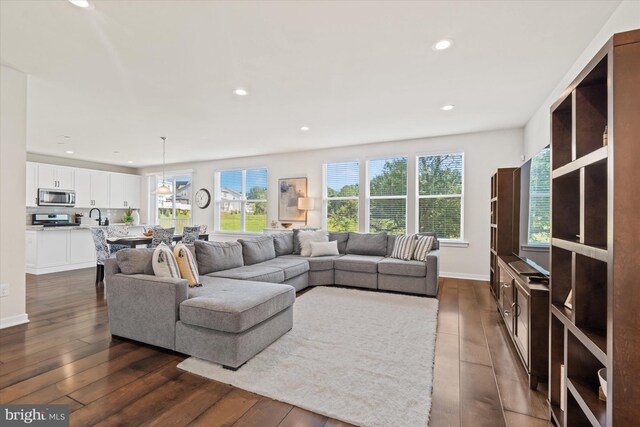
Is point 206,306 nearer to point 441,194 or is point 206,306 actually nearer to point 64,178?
point 441,194

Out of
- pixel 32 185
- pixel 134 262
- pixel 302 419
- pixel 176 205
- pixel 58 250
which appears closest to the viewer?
pixel 302 419

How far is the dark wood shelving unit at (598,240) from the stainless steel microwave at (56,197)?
8.72 metres

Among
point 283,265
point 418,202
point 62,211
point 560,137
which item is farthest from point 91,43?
point 62,211

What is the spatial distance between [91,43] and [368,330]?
350 cm

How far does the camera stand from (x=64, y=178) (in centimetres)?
684

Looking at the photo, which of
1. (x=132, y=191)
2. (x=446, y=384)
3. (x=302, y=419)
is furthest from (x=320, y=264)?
(x=132, y=191)

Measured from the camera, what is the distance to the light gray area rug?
1757 mm

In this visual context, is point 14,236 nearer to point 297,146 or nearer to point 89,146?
point 89,146

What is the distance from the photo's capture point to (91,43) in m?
2.46

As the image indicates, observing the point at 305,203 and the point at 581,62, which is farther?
the point at 305,203

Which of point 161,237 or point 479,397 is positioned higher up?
point 161,237

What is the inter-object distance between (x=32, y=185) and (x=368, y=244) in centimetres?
712

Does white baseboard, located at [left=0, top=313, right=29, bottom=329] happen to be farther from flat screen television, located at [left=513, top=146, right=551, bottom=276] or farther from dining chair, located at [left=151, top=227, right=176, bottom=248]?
flat screen television, located at [left=513, top=146, right=551, bottom=276]

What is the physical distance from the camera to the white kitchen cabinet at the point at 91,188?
7.16m
